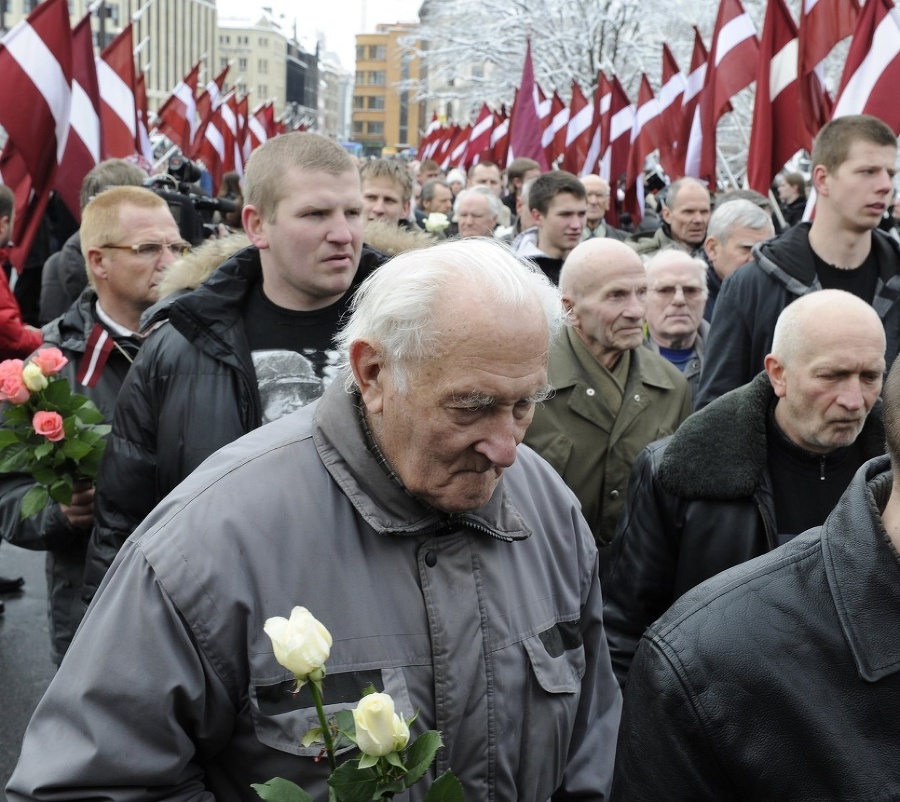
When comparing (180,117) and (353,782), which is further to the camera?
(180,117)

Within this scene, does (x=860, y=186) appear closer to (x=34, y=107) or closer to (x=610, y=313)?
(x=610, y=313)

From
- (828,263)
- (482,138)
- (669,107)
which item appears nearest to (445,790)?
(828,263)

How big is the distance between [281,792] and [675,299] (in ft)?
12.5

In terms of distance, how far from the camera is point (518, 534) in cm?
200

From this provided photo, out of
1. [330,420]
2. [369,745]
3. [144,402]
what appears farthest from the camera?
[144,402]

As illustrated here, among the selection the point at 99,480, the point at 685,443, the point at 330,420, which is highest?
the point at 330,420

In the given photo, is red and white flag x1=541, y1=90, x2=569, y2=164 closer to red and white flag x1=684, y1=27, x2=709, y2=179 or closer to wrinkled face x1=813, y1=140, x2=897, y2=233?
red and white flag x1=684, y1=27, x2=709, y2=179

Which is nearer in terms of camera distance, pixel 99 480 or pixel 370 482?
pixel 370 482

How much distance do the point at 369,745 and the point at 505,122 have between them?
19.9 metres

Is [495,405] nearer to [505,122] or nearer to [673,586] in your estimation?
[673,586]

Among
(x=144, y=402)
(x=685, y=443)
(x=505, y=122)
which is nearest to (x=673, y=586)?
(x=685, y=443)

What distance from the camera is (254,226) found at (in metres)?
3.21

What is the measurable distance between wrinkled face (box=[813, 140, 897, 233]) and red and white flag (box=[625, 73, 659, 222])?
7.41 meters

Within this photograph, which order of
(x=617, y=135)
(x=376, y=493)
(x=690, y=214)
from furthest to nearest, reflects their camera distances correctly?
(x=617, y=135) < (x=690, y=214) < (x=376, y=493)
